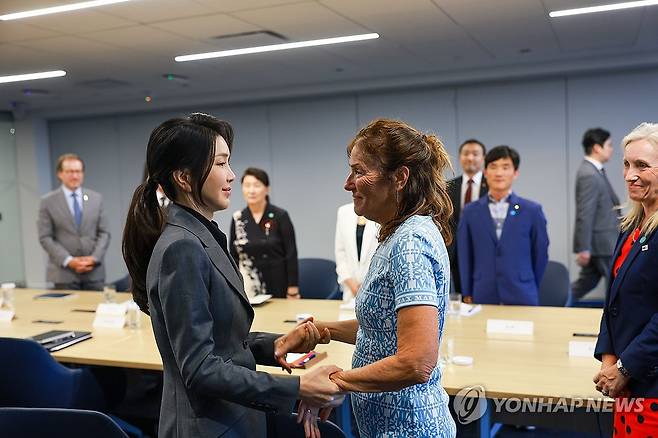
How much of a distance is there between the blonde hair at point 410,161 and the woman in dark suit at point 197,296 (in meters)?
0.37

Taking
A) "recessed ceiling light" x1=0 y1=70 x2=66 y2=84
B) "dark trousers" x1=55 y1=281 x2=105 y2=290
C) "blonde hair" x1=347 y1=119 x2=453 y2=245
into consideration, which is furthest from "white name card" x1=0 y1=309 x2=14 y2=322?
"recessed ceiling light" x1=0 y1=70 x2=66 y2=84

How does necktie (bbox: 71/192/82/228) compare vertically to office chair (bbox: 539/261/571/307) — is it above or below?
above

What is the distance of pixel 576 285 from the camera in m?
6.09

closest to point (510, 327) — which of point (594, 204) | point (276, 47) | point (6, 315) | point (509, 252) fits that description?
point (509, 252)

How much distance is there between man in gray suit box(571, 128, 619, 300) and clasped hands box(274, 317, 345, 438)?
176 inches

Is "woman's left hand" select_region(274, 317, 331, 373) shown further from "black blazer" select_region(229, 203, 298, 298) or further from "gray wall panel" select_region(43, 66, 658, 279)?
"gray wall panel" select_region(43, 66, 658, 279)

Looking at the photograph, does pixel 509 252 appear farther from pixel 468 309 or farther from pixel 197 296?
pixel 197 296

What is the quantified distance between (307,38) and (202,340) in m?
4.39

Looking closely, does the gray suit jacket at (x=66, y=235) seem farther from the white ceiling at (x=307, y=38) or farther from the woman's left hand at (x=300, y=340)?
the woman's left hand at (x=300, y=340)

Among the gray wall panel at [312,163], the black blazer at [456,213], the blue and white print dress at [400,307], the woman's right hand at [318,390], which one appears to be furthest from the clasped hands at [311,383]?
the gray wall panel at [312,163]

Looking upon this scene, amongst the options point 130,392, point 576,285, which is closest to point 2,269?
point 130,392

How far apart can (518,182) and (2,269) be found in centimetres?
811

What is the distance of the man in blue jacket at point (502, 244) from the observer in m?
3.60

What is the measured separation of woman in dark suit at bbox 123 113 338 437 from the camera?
131 centimetres
